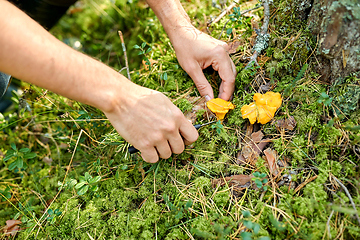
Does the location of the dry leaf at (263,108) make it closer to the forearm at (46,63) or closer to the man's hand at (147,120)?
the man's hand at (147,120)

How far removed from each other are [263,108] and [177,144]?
2.71 ft

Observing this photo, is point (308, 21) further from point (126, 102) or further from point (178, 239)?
point (178, 239)

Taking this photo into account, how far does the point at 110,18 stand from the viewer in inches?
160

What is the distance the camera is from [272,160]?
6.17 ft

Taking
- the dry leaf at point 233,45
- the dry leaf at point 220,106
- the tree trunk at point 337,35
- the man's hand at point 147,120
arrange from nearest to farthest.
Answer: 1. the tree trunk at point 337,35
2. the man's hand at point 147,120
3. the dry leaf at point 220,106
4. the dry leaf at point 233,45

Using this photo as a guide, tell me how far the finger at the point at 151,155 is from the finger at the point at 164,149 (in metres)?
0.04

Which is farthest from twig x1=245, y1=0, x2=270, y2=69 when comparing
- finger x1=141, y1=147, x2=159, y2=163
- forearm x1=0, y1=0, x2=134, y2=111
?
forearm x1=0, y1=0, x2=134, y2=111

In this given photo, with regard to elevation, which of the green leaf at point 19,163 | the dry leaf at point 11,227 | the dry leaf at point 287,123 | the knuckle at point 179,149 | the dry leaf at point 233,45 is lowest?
the dry leaf at point 11,227

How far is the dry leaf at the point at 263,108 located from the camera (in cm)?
194

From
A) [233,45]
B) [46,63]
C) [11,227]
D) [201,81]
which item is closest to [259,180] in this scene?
[201,81]

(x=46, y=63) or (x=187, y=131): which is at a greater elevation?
(x=46, y=63)

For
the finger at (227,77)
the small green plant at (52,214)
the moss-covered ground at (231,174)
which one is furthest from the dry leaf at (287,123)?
the small green plant at (52,214)

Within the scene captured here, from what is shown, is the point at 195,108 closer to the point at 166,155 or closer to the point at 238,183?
the point at 166,155

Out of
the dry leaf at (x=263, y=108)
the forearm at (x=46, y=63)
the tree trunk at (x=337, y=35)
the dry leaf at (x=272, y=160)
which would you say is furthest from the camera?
the dry leaf at (x=263, y=108)
